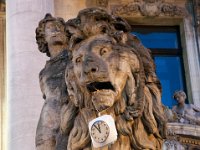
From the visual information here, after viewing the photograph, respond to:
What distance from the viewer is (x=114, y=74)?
18.8 feet

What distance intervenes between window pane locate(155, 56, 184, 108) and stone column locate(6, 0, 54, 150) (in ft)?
11.7

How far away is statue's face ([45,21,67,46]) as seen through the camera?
6875mm

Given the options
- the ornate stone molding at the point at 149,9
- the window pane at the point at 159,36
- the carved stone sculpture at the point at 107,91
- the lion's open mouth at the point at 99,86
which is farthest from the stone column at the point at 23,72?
the lion's open mouth at the point at 99,86

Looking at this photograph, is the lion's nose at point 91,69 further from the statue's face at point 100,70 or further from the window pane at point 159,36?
the window pane at point 159,36

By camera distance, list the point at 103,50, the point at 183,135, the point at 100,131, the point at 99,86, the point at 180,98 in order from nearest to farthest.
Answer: the point at 100,131 < the point at 99,86 < the point at 103,50 < the point at 183,135 < the point at 180,98

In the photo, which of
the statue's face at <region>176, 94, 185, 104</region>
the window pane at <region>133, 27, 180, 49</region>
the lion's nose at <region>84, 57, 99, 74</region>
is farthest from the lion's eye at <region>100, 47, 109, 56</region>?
the window pane at <region>133, 27, 180, 49</region>

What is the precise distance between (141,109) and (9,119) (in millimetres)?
6844

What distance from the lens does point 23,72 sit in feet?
41.9

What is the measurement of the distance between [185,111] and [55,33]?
8.26 metres

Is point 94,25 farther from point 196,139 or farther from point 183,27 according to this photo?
point 183,27

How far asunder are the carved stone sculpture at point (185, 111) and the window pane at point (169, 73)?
59.4 inches

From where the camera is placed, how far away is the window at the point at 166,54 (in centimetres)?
1698

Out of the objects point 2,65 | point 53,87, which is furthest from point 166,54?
point 53,87

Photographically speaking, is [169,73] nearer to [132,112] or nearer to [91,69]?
[132,112]
